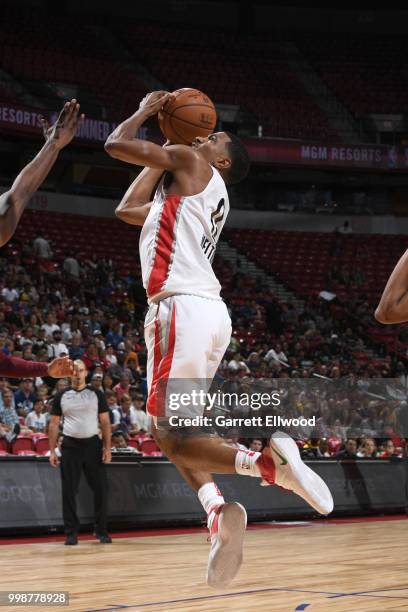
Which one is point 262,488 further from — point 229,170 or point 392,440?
point 229,170

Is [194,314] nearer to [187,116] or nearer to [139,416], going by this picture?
[187,116]

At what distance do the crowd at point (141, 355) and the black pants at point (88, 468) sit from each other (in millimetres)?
963

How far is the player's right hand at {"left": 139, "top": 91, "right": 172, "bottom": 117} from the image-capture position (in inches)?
203

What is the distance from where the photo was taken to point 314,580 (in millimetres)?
8086

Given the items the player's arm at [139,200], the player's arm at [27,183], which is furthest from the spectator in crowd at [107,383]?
the player's arm at [27,183]

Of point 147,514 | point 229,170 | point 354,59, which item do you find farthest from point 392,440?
point 354,59

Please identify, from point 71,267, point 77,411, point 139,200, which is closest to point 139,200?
point 139,200

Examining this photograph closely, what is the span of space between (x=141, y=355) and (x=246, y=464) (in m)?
13.1

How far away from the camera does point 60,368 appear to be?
4.79 meters

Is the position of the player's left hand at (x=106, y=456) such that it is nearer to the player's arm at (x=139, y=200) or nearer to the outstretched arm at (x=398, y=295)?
the player's arm at (x=139, y=200)

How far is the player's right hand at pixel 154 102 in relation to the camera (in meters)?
5.15

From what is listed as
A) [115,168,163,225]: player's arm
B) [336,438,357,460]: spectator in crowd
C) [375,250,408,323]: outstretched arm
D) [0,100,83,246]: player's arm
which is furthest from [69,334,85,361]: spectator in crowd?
[375,250,408,323]: outstretched arm

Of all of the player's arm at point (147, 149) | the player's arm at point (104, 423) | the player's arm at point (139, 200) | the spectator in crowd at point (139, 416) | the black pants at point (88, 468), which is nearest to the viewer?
the player's arm at point (147, 149)

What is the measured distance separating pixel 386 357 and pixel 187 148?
19.6 meters
